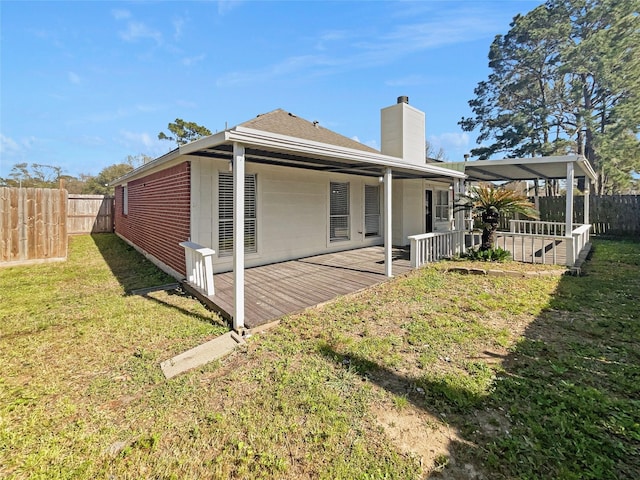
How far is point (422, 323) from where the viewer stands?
439cm

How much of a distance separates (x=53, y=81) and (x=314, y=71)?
12.5 m

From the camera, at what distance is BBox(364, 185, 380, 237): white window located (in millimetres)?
10539

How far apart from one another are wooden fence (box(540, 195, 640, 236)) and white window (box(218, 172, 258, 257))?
51.9ft

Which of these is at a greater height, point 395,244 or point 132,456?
point 395,244

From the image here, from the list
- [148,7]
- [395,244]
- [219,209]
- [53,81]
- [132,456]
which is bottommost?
[132,456]

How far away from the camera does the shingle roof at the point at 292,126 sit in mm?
7375

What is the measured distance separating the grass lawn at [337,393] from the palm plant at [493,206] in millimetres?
3411

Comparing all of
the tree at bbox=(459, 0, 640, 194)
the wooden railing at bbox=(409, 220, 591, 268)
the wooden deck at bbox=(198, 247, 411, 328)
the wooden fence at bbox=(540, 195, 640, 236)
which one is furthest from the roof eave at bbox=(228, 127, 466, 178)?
the tree at bbox=(459, 0, 640, 194)

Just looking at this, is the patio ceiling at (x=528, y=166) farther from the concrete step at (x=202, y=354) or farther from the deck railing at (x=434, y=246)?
the concrete step at (x=202, y=354)

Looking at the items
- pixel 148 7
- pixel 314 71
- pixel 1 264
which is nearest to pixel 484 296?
pixel 148 7

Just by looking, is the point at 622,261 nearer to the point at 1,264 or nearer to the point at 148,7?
the point at 148,7

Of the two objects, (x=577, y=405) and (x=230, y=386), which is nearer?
(x=577, y=405)

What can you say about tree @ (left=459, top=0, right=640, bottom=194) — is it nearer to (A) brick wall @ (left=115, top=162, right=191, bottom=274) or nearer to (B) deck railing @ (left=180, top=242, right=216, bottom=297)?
(A) brick wall @ (left=115, top=162, right=191, bottom=274)

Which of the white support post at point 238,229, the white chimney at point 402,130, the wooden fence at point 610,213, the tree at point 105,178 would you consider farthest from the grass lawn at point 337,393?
the tree at point 105,178
